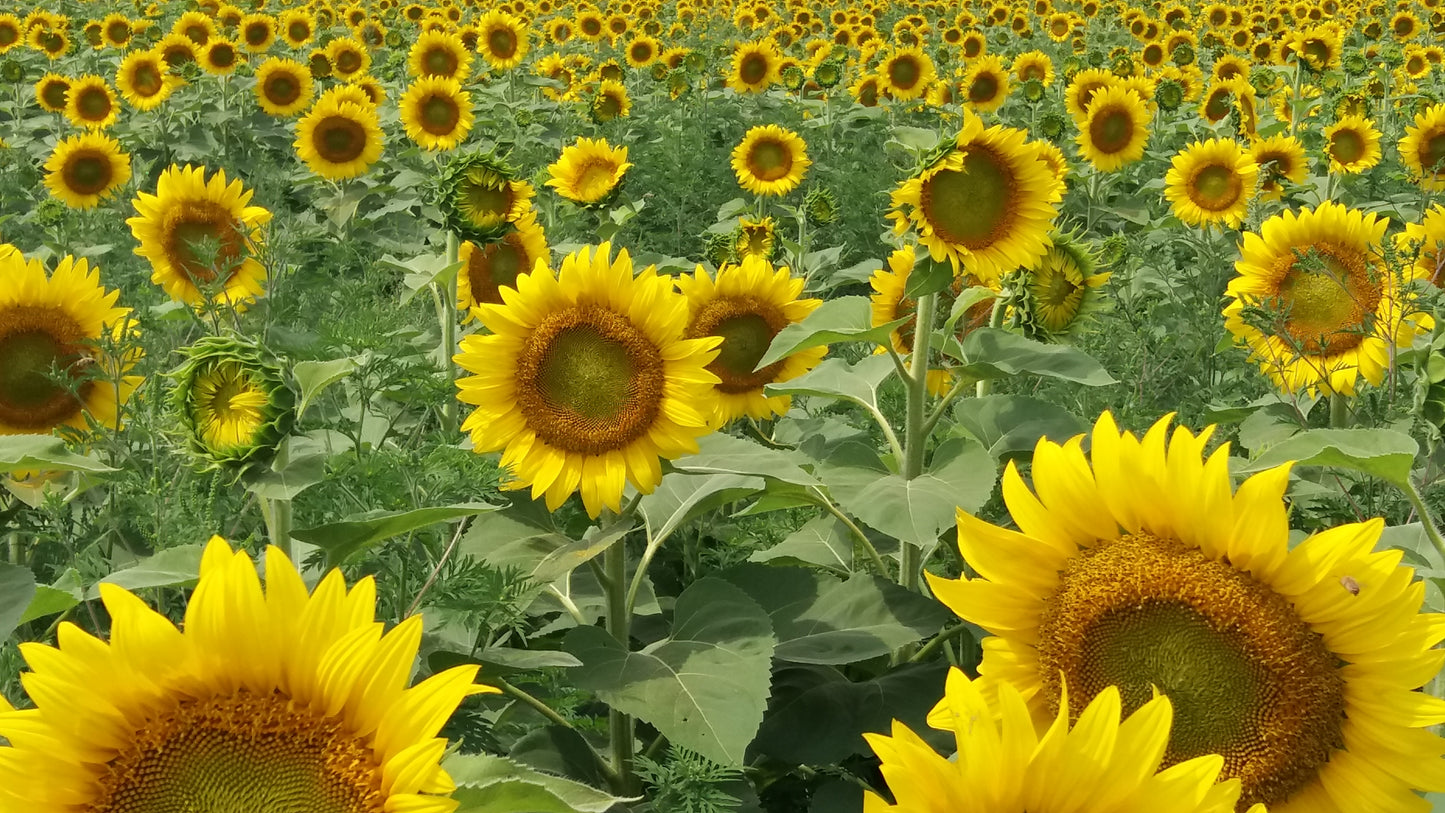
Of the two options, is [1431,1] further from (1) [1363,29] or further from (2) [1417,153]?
(2) [1417,153]

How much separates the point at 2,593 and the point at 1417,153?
17.1ft

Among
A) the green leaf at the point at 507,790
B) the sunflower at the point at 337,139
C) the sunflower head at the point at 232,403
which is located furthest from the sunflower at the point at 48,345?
the sunflower at the point at 337,139

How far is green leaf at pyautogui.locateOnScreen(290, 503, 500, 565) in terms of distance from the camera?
4.23ft

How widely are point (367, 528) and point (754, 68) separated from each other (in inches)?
316

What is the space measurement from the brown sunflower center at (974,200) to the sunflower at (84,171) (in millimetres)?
4442

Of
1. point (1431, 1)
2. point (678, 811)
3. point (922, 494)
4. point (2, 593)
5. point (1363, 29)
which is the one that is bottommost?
point (678, 811)

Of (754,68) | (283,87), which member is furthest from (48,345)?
(754,68)

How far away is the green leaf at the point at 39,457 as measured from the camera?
4.96 ft

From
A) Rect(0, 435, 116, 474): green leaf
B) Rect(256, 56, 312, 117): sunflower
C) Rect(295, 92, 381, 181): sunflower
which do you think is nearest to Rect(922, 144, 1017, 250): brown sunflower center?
Rect(0, 435, 116, 474): green leaf

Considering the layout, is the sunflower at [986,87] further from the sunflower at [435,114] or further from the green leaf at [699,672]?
the green leaf at [699,672]

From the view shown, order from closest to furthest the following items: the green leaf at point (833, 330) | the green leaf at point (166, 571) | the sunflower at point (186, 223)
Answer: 1. the green leaf at point (166, 571)
2. the green leaf at point (833, 330)
3. the sunflower at point (186, 223)

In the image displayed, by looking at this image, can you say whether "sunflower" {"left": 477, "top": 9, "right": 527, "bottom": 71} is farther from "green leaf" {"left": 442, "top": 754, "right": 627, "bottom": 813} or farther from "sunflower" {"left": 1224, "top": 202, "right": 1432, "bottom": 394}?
"green leaf" {"left": 442, "top": 754, "right": 627, "bottom": 813}

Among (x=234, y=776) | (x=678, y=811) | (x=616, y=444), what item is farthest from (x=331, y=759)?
(x=616, y=444)

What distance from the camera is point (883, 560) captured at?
2193 mm
